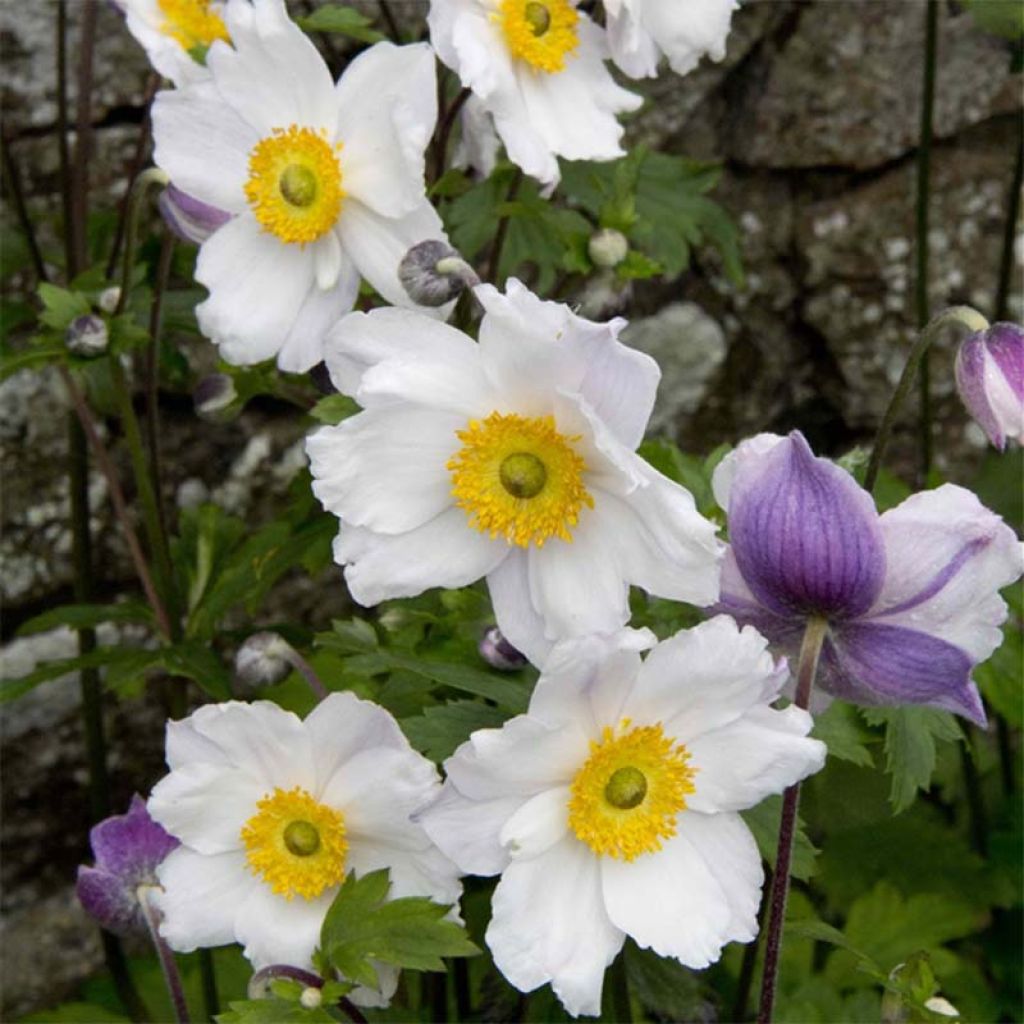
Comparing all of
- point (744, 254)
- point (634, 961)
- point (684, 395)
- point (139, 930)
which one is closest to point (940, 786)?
point (684, 395)

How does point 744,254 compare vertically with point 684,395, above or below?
above

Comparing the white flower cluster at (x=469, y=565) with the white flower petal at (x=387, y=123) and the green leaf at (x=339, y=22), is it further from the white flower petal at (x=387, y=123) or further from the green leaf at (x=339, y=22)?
the green leaf at (x=339, y=22)

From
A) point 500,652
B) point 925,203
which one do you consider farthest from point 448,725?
point 925,203

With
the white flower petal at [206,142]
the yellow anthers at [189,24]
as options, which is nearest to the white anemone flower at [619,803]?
the white flower petal at [206,142]

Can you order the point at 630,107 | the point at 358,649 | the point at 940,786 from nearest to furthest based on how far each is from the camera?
the point at 358,649 < the point at 630,107 < the point at 940,786

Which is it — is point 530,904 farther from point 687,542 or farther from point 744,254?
point 744,254

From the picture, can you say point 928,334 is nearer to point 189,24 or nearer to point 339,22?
point 339,22

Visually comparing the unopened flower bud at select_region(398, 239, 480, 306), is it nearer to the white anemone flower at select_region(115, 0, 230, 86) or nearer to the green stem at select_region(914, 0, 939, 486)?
the white anemone flower at select_region(115, 0, 230, 86)
